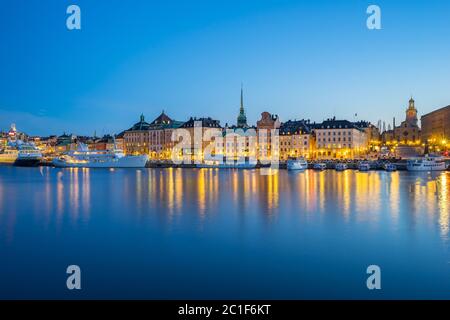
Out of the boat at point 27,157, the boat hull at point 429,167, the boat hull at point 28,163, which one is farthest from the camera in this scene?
the boat at point 27,157

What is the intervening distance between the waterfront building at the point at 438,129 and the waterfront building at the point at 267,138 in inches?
1296

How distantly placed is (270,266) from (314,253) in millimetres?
2013

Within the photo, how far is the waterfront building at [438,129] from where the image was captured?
8850 centimetres

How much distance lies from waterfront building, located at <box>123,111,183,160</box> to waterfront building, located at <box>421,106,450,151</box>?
5851cm

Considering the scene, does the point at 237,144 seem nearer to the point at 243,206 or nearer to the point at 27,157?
the point at 27,157

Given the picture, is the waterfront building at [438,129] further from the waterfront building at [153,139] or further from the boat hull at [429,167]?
the waterfront building at [153,139]

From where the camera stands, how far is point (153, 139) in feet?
A: 361

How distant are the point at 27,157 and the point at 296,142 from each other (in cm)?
6310

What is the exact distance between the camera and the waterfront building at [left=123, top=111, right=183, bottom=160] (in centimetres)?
10631

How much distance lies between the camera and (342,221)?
19328mm
